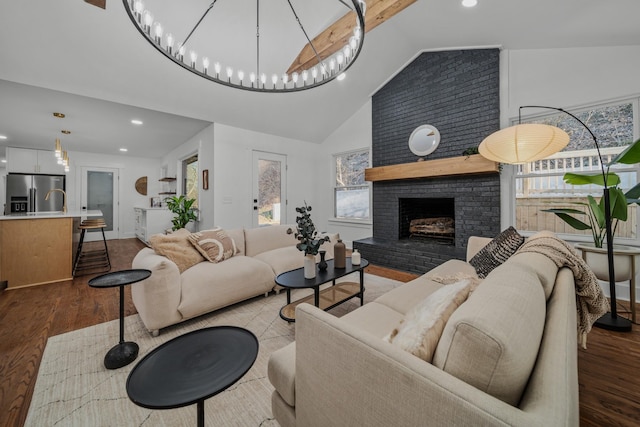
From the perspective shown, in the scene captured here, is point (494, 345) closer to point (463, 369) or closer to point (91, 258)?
point (463, 369)

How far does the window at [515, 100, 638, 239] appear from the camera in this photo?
2.71 m

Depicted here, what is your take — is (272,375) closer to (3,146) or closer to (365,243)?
(365,243)

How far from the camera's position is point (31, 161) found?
567 cm

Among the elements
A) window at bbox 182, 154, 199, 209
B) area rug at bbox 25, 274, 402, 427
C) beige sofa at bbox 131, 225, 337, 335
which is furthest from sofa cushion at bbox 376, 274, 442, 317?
window at bbox 182, 154, 199, 209

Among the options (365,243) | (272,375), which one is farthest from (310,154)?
(272,375)

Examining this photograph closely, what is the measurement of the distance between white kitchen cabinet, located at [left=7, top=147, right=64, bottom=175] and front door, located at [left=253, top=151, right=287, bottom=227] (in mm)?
5201

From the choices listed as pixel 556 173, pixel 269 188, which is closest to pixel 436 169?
pixel 556 173

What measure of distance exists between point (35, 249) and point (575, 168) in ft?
22.5

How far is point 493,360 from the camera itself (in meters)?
0.56

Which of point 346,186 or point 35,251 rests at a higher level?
point 346,186

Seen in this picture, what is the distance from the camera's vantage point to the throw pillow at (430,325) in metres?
0.73

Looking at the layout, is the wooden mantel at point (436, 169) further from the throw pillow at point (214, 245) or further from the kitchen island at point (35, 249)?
the kitchen island at point (35, 249)

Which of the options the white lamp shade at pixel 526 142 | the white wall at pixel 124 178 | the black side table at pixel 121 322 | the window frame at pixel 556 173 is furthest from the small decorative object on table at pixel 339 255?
the white wall at pixel 124 178

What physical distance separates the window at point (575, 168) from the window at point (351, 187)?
8.27 ft
